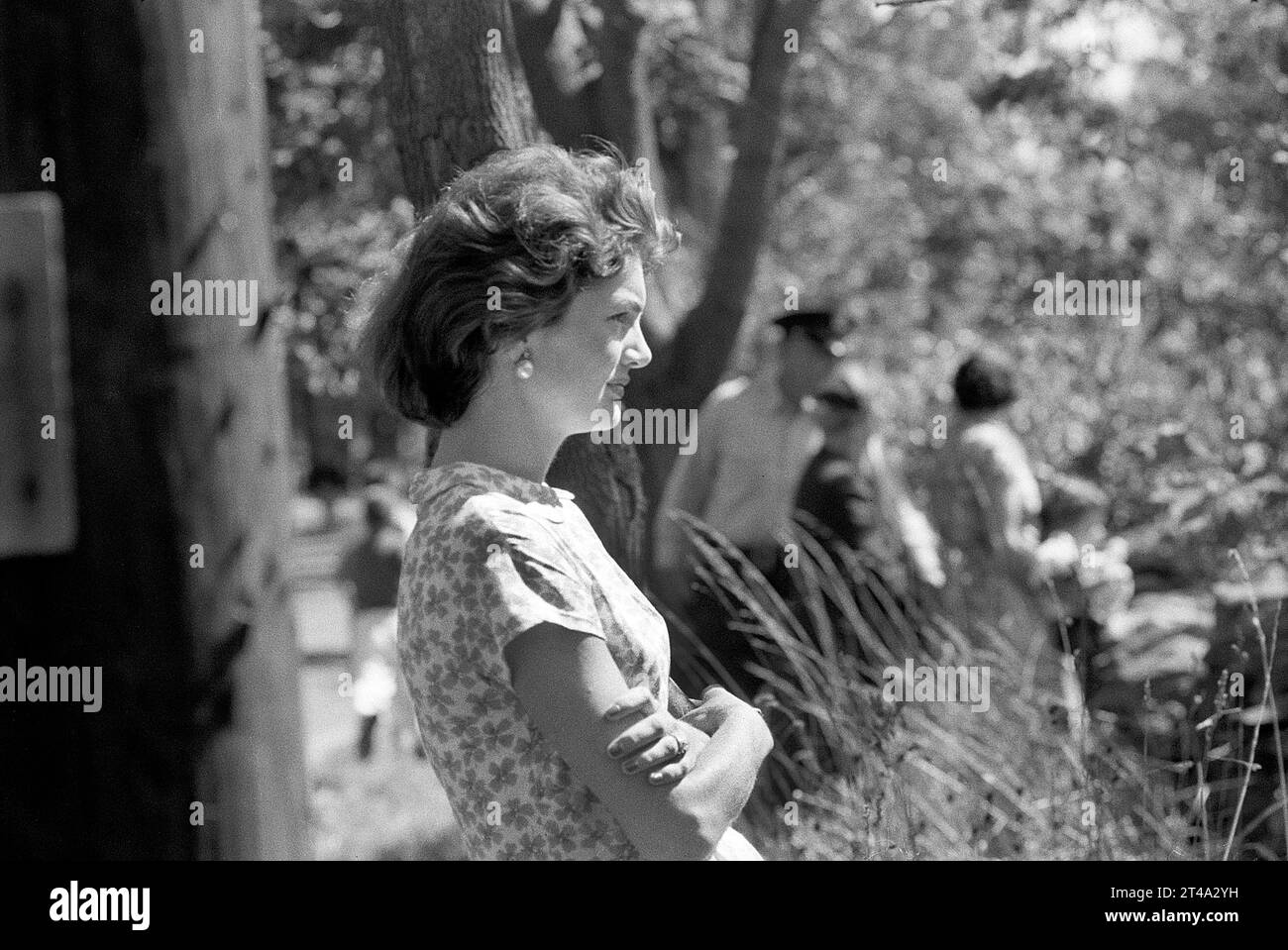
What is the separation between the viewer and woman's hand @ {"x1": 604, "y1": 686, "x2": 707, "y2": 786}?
6.18 feet

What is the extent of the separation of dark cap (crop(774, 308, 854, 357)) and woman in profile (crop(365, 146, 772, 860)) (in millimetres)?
3014

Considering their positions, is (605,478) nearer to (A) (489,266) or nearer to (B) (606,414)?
(B) (606,414)

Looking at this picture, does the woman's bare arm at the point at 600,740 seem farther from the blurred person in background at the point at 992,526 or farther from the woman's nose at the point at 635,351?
the blurred person in background at the point at 992,526

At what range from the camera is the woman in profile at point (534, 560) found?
6.25 ft

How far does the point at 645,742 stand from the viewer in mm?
1895

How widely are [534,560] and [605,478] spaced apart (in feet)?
4.74

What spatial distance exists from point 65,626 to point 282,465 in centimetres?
39

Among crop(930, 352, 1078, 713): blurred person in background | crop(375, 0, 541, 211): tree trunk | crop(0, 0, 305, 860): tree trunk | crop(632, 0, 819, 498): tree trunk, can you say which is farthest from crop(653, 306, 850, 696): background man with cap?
crop(0, 0, 305, 860): tree trunk

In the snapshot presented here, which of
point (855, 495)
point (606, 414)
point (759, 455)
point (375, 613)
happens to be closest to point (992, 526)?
point (855, 495)

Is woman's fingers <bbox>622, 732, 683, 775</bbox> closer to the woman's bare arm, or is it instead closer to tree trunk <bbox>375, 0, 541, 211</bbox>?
the woman's bare arm

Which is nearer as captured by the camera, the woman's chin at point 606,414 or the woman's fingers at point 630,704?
the woman's fingers at point 630,704

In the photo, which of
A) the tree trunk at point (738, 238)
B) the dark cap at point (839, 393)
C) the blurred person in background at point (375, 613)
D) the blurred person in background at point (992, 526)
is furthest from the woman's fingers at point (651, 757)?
the blurred person in background at point (375, 613)

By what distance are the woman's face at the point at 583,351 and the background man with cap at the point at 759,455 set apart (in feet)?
8.91
